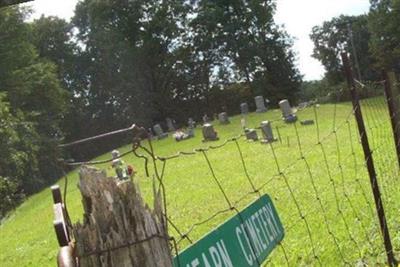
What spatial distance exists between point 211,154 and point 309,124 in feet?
20.8

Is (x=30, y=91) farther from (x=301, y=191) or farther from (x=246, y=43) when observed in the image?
(x=301, y=191)

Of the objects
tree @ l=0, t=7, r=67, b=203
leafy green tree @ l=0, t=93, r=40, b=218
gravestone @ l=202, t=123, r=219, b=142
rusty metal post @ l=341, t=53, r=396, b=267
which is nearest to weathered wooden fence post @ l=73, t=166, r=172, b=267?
rusty metal post @ l=341, t=53, r=396, b=267

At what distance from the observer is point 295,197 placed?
1023 centimetres

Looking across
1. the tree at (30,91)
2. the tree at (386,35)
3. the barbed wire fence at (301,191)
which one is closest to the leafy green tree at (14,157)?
the tree at (30,91)

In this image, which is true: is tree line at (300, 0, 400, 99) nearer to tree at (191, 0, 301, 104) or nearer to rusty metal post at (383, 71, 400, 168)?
tree at (191, 0, 301, 104)

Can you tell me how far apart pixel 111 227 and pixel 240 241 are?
91 centimetres

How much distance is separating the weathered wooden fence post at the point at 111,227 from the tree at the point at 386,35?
60.3m

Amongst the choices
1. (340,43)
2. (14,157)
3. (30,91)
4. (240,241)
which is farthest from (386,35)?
(240,241)

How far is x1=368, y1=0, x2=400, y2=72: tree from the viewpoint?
59.7 meters

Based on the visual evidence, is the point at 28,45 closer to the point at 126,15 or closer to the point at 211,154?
the point at 126,15

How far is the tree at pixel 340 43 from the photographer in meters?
66.8

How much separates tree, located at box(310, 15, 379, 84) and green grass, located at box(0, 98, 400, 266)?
42.7m

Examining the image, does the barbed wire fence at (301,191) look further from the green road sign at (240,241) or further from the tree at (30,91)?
the tree at (30,91)

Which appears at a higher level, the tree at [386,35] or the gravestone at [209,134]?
the tree at [386,35]
